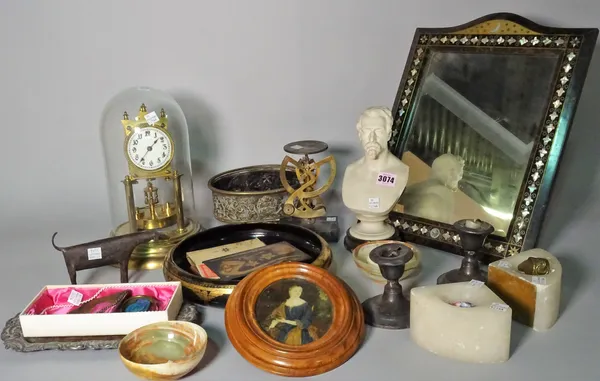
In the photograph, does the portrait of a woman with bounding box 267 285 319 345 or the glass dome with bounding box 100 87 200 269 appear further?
the glass dome with bounding box 100 87 200 269

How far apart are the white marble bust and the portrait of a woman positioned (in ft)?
1.14

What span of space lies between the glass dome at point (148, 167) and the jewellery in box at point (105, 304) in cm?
23

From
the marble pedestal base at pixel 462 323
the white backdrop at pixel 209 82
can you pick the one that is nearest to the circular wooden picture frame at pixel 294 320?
the marble pedestal base at pixel 462 323

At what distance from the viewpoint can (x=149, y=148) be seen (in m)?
1.40

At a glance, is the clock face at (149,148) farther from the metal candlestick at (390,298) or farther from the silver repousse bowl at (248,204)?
the metal candlestick at (390,298)

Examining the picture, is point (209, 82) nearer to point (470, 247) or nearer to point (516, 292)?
point (470, 247)

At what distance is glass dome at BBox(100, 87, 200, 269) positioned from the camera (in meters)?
1.39

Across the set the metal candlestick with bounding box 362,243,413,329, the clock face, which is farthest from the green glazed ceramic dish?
the clock face

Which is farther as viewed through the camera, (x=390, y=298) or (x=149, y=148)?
(x=149, y=148)

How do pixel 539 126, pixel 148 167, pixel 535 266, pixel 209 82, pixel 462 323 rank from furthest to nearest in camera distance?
pixel 209 82 → pixel 148 167 → pixel 539 126 → pixel 535 266 → pixel 462 323

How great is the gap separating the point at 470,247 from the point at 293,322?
1.22ft

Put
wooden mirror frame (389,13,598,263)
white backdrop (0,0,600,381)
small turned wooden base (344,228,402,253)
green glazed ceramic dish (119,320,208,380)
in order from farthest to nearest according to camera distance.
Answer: white backdrop (0,0,600,381) → small turned wooden base (344,228,402,253) → wooden mirror frame (389,13,598,263) → green glazed ceramic dish (119,320,208,380)

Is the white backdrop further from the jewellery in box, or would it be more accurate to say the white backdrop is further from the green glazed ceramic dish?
the green glazed ceramic dish

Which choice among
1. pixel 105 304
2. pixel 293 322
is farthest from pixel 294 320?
pixel 105 304
